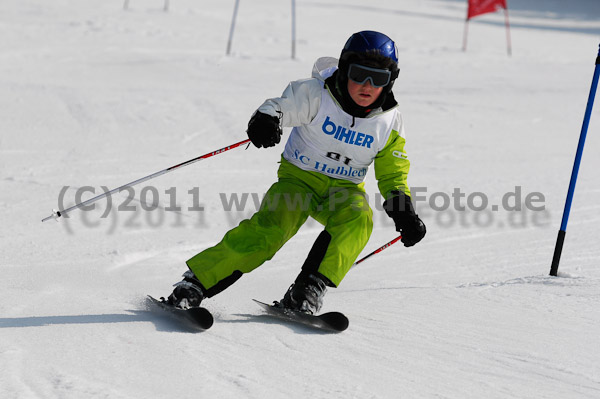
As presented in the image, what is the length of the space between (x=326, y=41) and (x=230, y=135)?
667 cm

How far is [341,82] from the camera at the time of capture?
3.43 meters

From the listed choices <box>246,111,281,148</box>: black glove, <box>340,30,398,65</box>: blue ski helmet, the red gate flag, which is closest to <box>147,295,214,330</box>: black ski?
<box>246,111,281,148</box>: black glove

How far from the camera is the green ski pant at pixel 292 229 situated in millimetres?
3248

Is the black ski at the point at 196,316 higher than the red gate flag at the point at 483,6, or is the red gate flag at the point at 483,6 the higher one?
the red gate flag at the point at 483,6

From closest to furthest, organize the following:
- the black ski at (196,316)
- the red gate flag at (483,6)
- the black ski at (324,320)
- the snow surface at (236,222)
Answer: the snow surface at (236,222)
the black ski at (196,316)
the black ski at (324,320)
the red gate flag at (483,6)

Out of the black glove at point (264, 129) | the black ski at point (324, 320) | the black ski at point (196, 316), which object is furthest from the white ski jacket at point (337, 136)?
the black ski at point (196, 316)

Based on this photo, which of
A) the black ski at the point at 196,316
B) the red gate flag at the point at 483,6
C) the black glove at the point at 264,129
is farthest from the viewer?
the red gate flag at the point at 483,6

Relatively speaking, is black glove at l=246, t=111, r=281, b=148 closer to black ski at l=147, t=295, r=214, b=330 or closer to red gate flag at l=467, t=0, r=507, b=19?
black ski at l=147, t=295, r=214, b=330

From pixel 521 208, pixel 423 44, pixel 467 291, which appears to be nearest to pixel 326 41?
pixel 423 44

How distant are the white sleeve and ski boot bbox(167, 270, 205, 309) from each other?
31.6 inches

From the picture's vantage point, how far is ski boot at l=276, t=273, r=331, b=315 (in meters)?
3.23

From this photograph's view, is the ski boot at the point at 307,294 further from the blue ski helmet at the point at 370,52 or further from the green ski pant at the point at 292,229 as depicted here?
the blue ski helmet at the point at 370,52

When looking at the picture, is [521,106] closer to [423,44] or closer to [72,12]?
[423,44]

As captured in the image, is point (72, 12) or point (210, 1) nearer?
point (72, 12)
